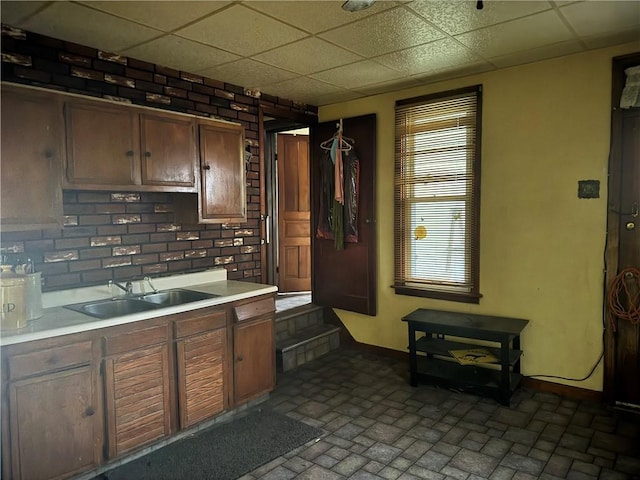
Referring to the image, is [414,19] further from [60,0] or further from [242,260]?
[242,260]

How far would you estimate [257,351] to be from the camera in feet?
11.0

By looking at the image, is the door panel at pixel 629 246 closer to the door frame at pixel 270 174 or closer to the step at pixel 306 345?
the step at pixel 306 345

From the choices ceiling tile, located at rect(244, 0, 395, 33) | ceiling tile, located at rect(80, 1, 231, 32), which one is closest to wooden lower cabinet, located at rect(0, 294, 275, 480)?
ceiling tile, located at rect(80, 1, 231, 32)

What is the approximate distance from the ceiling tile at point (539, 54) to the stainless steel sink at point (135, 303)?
9.26 ft

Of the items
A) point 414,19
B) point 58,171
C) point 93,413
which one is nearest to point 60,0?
point 58,171

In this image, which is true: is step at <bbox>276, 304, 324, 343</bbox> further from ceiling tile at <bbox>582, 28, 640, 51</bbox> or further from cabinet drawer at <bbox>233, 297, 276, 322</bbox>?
ceiling tile at <bbox>582, 28, 640, 51</bbox>

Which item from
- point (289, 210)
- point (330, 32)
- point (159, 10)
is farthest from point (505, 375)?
point (289, 210)

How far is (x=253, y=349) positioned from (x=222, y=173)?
1.37m

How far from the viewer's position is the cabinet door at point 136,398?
2486 mm

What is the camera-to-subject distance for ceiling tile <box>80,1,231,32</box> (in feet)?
7.86

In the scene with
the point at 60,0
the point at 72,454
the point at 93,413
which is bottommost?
the point at 72,454

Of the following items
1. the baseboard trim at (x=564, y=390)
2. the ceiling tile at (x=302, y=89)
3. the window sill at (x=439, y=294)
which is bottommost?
the baseboard trim at (x=564, y=390)

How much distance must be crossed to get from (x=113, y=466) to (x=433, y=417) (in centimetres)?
210

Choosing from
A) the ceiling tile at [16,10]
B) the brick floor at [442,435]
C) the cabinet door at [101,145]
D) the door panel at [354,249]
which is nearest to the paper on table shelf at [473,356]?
the brick floor at [442,435]
